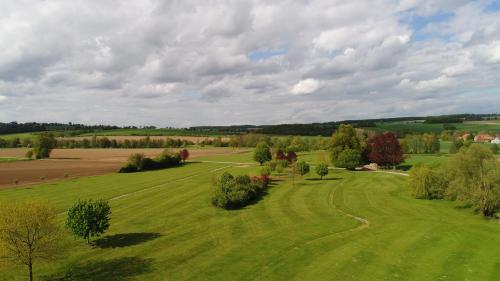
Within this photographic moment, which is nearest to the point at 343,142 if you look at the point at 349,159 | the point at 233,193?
the point at 349,159

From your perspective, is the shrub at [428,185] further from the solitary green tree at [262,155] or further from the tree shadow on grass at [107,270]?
the solitary green tree at [262,155]

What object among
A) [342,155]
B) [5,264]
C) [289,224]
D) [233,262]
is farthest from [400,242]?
[342,155]

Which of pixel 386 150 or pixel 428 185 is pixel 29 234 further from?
pixel 386 150

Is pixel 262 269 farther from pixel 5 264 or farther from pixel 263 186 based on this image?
pixel 263 186

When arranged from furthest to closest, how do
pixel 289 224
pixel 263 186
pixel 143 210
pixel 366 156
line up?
pixel 366 156 < pixel 263 186 < pixel 143 210 < pixel 289 224

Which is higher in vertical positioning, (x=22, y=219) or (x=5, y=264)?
(x=22, y=219)

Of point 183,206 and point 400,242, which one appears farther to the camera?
point 183,206
